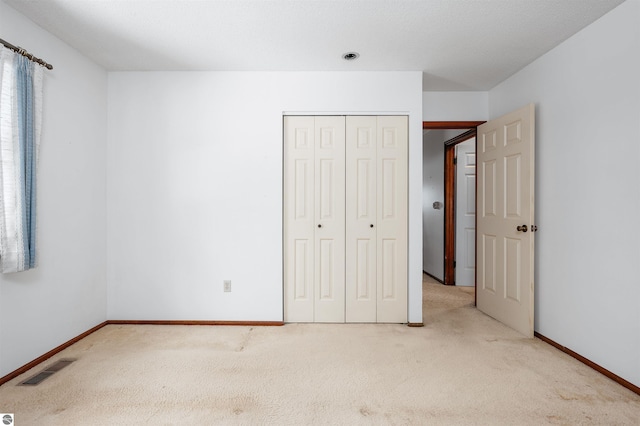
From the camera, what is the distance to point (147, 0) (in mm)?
2086

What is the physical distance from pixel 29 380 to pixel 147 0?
2557 millimetres

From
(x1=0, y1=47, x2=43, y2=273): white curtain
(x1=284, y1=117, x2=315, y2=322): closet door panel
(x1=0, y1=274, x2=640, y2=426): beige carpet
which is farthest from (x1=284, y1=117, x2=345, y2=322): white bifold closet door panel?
(x1=0, y1=47, x2=43, y2=273): white curtain

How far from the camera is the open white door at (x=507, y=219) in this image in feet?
9.34

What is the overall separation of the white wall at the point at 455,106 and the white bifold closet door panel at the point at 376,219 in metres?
0.74

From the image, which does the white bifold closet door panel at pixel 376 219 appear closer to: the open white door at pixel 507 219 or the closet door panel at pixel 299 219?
the closet door panel at pixel 299 219

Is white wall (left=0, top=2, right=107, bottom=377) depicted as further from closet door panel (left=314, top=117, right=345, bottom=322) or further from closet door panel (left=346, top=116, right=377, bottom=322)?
closet door panel (left=346, top=116, right=377, bottom=322)

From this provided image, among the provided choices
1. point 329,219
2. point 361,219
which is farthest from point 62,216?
point 361,219

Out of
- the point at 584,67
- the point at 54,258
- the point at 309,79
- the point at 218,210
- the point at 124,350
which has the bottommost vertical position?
the point at 124,350

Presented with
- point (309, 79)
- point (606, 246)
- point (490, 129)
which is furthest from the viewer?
point (490, 129)

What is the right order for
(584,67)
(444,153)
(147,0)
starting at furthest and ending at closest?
(444,153), (584,67), (147,0)

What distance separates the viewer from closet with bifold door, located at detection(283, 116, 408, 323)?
3.19m

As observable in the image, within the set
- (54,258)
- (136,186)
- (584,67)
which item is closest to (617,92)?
(584,67)

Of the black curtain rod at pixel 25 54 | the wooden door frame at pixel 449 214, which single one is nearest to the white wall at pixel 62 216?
the black curtain rod at pixel 25 54

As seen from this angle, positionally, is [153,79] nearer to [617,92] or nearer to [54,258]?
[54,258]
